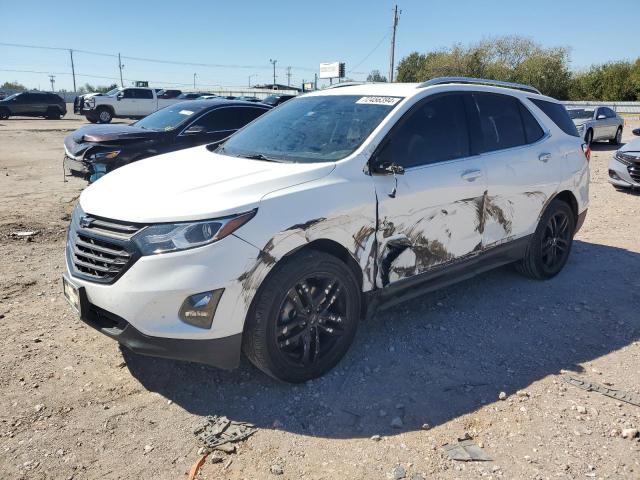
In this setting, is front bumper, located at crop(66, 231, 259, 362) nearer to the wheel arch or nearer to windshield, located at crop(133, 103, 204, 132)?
the wheel arch

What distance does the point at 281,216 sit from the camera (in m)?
3.05

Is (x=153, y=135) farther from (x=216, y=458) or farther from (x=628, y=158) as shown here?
(x=628, y=158)

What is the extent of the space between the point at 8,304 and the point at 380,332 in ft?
10.3

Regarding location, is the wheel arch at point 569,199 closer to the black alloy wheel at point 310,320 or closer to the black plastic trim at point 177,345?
the black alloy wheel at point 310,320

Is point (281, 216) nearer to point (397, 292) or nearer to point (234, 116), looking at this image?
point (397, 292)

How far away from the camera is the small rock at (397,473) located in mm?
2598

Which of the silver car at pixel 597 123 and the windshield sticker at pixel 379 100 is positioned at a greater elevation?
the windshield sticker at pixel 379 100

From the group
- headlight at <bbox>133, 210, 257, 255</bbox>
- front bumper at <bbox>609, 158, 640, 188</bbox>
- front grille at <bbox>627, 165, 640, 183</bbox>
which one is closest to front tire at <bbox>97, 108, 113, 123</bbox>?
front bumper at <bbox>609, 158, 640, 188</bbox>

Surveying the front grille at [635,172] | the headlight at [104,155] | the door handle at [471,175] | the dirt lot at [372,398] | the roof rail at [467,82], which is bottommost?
the dirt lot at [372,398]

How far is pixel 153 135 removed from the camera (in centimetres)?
805

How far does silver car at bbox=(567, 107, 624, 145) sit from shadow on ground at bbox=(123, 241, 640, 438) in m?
14.7

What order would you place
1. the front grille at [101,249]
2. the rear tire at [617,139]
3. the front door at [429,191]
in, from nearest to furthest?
1. the front grille at [101,249]
2. the front door at [429,191]
3. the rear tire at [617,139]

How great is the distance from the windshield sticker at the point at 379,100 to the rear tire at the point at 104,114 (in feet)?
96.7

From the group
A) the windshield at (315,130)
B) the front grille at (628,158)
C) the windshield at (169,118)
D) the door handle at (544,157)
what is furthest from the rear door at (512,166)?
the front grille at (628,158)
